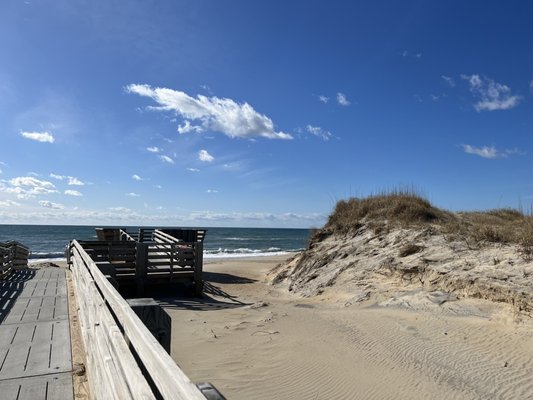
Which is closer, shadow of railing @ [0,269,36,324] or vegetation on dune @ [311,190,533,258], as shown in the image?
shadow of railing @ [0,269,36,324]

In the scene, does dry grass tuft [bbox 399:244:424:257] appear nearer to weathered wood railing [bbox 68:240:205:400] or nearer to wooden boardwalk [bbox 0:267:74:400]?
wooden boardwalk [bbox 0:267:74:400]

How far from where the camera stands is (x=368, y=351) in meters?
6.54

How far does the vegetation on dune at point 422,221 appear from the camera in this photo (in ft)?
33.4

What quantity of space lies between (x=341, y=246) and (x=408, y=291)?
20.0 feet

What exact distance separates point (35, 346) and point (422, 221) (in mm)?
11999

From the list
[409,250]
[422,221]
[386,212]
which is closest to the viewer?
[409,250]

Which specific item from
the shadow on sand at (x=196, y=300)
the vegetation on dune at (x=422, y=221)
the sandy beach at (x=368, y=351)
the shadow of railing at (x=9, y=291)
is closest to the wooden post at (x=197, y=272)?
the shadow on sand at (x=196, y=300)

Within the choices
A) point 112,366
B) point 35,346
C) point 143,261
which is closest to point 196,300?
point 143,261

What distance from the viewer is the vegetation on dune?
10.2m

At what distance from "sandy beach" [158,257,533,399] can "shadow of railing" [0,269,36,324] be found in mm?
3145

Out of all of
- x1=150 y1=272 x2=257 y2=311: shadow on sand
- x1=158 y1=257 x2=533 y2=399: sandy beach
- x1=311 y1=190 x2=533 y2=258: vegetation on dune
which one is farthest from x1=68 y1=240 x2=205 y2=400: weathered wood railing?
x1=311 y1=190 x2=533 y2=258: vegetation on dune

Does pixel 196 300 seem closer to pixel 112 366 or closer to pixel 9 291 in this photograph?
pixel 9 291

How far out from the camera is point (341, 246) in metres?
15.6

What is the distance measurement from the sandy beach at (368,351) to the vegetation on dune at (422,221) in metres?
2.63
